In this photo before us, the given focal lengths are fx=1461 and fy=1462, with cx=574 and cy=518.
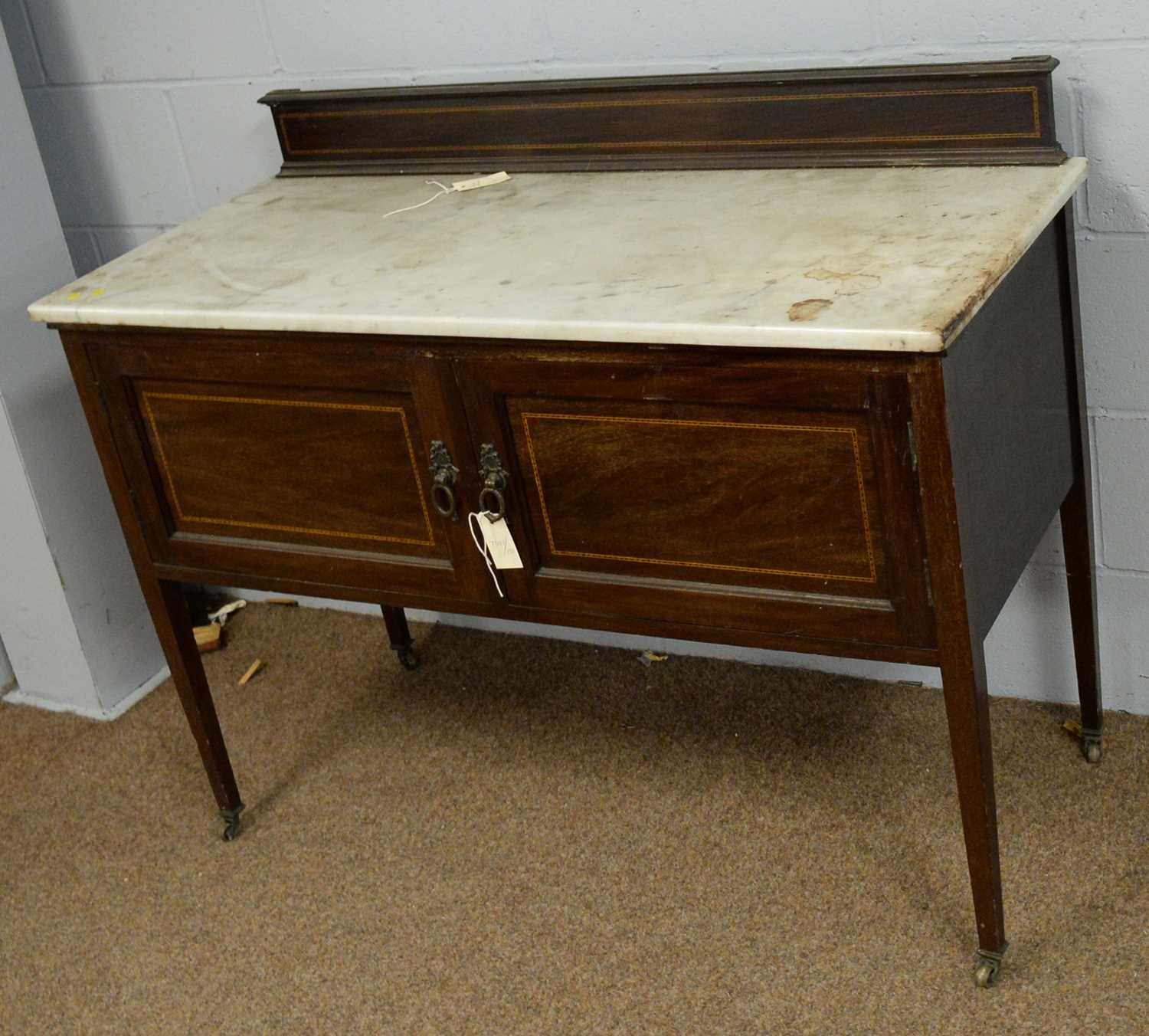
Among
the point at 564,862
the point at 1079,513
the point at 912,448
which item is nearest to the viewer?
the point at 912,448

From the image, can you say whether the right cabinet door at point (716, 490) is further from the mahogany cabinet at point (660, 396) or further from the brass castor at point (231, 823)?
the brass castor at point (231, 823)

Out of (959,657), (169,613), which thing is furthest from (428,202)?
(959,657)

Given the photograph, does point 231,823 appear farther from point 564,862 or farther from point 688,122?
point 688,122

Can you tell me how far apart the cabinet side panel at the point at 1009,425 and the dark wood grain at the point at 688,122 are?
0.52ft

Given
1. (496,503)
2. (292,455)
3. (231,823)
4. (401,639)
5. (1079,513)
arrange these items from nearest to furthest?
(496,503) → (292,455) → (1079,513) → (231,823) → (401,639)

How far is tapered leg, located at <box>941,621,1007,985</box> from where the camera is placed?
1.43 m

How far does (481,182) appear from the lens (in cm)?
190

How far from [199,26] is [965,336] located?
137cm

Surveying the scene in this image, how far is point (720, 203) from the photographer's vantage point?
167 centimetres

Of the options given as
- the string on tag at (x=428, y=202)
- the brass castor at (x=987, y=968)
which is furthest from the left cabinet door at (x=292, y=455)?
the brass castor at (x=987, y=968)

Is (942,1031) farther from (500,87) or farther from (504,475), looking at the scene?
(500,87)

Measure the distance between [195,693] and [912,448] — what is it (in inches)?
43.9

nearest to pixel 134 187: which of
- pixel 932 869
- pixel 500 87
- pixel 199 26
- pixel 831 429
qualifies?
pixel 199 26

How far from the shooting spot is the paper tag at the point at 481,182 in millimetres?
1897
